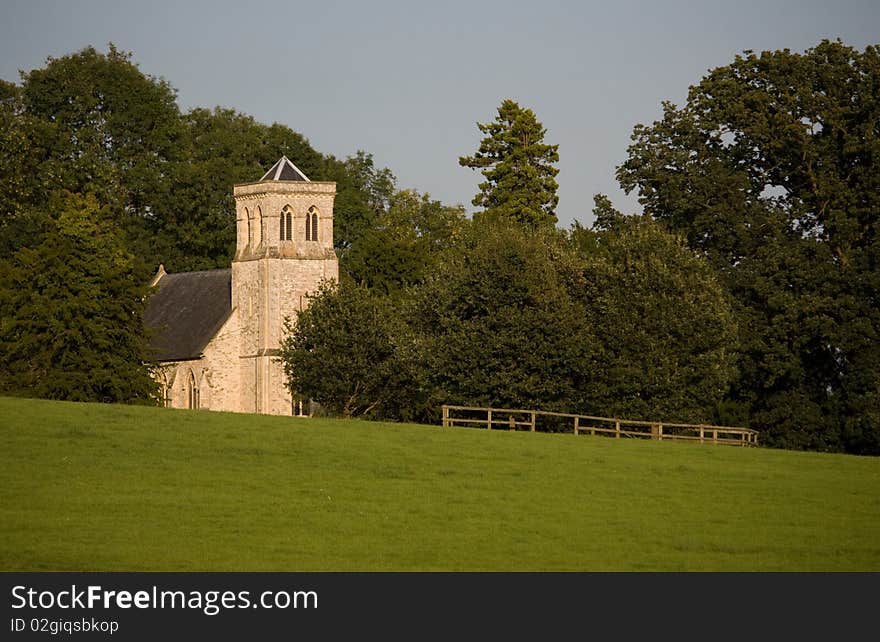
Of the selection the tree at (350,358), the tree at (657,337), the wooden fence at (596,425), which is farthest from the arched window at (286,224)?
the tree at (657,337)

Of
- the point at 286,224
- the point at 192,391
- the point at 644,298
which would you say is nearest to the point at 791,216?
the point at 644,298

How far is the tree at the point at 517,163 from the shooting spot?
106188 mm

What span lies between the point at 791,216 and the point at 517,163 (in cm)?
3025

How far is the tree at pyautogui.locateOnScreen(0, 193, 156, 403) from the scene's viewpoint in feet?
232

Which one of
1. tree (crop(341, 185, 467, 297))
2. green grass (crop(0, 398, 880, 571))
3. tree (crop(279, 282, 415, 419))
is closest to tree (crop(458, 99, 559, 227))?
tree (crop(341, 185, 467, 297))

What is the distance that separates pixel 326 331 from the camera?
258 ft

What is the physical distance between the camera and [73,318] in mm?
70688

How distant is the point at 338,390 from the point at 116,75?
42.3 m

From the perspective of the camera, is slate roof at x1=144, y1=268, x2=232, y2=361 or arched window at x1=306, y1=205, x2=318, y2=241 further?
slate roof at x1=144, y1=268, x2=232, y2=361

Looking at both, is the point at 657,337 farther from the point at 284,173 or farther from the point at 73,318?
the point at 284,173

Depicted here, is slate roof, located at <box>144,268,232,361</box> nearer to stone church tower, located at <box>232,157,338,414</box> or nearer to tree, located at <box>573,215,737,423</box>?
stone church tower, located at <box>232,157,338,414</box>

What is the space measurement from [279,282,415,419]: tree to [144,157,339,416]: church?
9.45 meters
